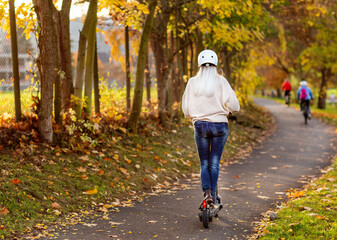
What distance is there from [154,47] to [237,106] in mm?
9438

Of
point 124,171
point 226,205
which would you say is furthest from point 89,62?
point 226,205

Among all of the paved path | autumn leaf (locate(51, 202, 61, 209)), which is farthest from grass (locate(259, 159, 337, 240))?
autumn leaf (locate(51, 202, 61, 209))

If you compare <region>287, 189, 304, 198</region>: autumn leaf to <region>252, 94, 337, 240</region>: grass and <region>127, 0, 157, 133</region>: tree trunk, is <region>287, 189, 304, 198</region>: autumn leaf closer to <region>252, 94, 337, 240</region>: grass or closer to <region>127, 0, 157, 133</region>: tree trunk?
<region>252, 94, 337, 240</region>: grass

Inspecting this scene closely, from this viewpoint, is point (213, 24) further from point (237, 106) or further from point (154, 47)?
point (237, 106)

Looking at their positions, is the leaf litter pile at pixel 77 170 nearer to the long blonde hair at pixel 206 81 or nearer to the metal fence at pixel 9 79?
the metal fence at pixel 9 79

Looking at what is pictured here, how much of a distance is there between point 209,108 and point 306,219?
6.18ft

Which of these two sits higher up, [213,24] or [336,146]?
[213,24]

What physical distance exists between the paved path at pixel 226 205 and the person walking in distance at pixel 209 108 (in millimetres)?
542

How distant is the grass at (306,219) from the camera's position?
533 cm

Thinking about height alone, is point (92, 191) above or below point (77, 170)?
below

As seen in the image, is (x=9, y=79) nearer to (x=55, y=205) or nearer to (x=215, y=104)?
(x=55, y=205)

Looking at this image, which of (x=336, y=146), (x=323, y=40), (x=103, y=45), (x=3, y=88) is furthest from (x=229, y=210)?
(x=323, y=40)

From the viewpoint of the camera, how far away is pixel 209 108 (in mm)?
5832

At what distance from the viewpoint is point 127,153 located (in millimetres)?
10070
